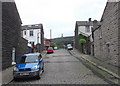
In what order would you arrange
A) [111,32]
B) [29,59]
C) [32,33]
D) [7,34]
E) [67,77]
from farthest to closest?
[32,33] < [111,32] < [7,34] < [29,59] < [67,77]

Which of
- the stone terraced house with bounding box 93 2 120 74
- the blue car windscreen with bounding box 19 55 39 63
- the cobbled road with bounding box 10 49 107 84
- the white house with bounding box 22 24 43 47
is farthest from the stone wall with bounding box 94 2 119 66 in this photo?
the white house with bounding box 22 24 43 47

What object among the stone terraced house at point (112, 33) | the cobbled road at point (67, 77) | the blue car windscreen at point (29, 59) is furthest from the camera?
the stone terraced house at point (112, 33)

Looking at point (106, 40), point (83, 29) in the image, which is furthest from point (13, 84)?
point (83, 29)

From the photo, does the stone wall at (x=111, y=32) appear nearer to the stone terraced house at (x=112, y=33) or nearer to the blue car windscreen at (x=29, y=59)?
the stone terraced house at (x=112, y=33)

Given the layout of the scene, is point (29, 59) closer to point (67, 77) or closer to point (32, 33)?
point (67, 77)

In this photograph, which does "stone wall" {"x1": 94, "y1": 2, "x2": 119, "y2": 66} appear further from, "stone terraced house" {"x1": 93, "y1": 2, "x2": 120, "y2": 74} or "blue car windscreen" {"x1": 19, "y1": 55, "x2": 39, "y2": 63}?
"blue car windscreen" {"x1": 19, "y1": 55, "x2": 39, "y2": 63}

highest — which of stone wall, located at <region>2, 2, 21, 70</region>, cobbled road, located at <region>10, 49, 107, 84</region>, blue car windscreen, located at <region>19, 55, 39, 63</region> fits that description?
stone wall, located at <region>2, 2, 21, 70</region>

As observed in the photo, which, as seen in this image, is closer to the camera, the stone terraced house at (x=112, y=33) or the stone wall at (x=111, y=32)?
the stone terraced house at (x=112, y=33)

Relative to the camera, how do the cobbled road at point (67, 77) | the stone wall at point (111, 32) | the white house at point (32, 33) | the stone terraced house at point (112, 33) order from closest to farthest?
the cobbled road at point (67, 77) → the stone terraced house at point (112, 33) → the stone wall at point (111, 32) → the white house at point (32, 33)

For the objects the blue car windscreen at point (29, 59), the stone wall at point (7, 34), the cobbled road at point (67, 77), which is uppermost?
the stone wall at point (7, 34)

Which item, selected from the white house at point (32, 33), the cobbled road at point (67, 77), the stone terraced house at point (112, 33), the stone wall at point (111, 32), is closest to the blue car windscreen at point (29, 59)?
the cobbled road at point (67, 77)

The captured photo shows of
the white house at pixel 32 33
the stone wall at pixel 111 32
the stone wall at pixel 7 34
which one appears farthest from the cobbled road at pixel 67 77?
the white house at pixel 32 33

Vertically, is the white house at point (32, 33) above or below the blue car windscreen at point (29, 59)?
above

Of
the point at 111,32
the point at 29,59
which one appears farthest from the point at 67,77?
the point at 111,32
